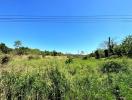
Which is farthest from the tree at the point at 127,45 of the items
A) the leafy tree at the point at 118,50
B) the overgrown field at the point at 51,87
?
the overgrown field at the point at 51,87

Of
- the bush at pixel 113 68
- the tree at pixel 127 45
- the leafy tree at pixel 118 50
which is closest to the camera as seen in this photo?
the bush at pixel 113 68

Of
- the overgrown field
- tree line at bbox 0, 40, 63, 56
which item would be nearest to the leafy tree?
tree line at bbox 0, 40, 63, 56

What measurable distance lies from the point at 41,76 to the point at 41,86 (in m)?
0.45

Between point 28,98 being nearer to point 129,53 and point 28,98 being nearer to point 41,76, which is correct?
point 41,76

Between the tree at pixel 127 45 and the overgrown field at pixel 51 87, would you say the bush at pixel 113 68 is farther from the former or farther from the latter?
the tree at pixel 127 45

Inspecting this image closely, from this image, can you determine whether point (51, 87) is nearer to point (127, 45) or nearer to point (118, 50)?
point (127, 45)

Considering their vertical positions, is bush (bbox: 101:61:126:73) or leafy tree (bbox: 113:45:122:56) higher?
leafy tree (bbox: 113:45:122:56)

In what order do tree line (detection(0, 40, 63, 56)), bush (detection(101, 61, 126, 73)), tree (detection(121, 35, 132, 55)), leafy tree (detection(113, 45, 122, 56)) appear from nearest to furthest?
bush (detection(101, 61, 126, 73))
tree (detection(121, 35, 132, 55))
leafy tree (detection(113, 45, 122, 56))
tree line (detection(0, 40, 63, 56))

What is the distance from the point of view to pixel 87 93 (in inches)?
282

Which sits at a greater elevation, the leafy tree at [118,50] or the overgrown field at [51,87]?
the leafy tree at [118,50]

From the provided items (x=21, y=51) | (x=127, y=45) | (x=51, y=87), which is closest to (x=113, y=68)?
(x=51, y=87)

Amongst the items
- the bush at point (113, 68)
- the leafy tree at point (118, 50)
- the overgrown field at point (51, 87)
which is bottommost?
the overgrown field at point (51, 87)

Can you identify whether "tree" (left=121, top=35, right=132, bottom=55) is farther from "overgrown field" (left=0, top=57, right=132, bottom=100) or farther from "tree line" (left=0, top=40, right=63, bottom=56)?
"overgrown field" (left=0, top=57, right=132, bottom=100)

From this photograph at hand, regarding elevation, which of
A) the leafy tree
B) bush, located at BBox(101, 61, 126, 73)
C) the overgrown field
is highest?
the leafy tree
